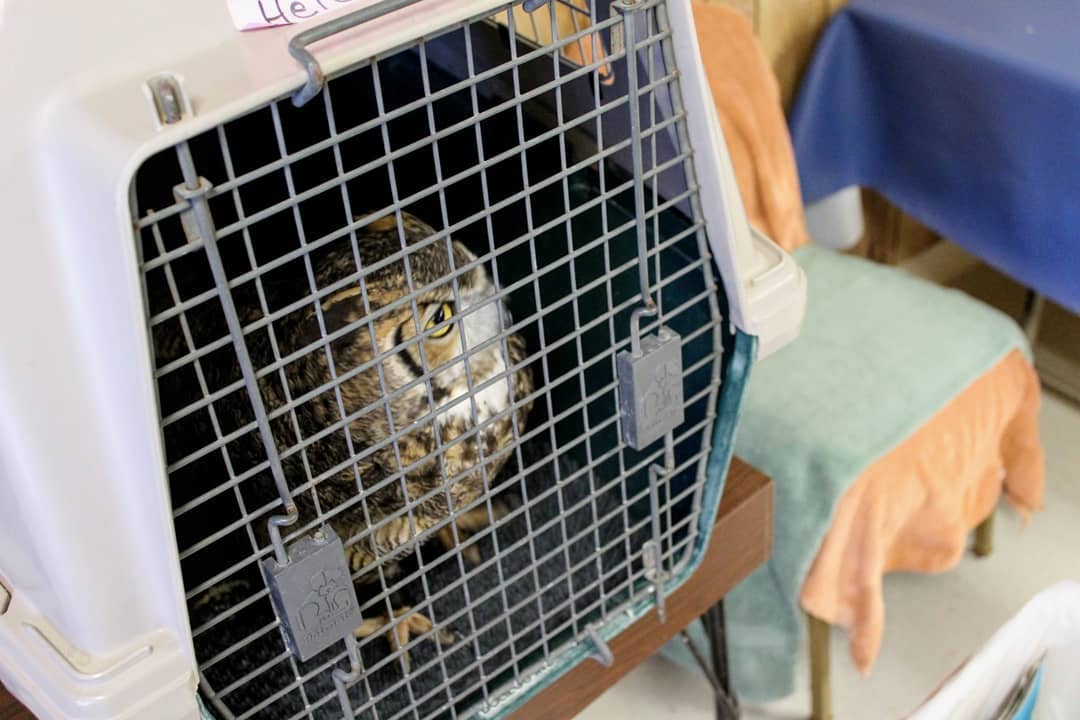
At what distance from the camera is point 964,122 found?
1.36m

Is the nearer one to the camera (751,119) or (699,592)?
(699,592)

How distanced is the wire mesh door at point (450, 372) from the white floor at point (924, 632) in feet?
2.01

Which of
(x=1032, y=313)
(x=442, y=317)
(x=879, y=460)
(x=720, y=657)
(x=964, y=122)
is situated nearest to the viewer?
(x=442, y=317)

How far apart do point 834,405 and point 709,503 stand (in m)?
0.48

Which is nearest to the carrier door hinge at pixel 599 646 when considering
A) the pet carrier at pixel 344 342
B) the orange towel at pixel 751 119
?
the pet carrier at pixel 344 342

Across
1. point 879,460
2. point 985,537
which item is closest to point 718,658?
point 879,460

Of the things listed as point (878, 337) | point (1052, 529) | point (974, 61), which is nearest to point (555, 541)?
point (878, 337)

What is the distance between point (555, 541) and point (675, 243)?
252 mm

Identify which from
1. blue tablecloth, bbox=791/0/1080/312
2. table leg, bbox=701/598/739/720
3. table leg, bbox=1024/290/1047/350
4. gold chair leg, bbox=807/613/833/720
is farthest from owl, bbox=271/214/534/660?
table leg, bbox=1024/290/1047/350

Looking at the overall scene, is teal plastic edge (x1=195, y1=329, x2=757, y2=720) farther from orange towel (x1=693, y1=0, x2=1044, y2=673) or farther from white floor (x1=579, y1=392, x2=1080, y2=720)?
white floor (x1=579, y1=392, x2=1080, y2=720)

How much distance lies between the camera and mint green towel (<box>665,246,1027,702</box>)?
3.66 ft

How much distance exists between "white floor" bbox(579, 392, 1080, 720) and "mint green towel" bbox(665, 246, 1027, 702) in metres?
0.10

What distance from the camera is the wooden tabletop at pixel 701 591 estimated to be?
727 millimetres

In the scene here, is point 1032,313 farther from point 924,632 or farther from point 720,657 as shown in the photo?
point 720,657
